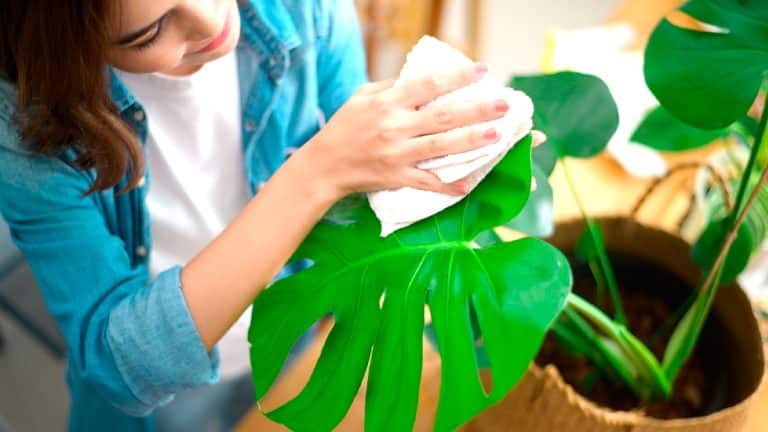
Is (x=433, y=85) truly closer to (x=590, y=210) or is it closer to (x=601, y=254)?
(x=601, y=254)

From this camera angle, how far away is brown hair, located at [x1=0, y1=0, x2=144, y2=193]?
51cm

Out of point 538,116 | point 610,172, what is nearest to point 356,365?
point 538,116

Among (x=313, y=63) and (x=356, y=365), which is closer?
(x=356, y=365)

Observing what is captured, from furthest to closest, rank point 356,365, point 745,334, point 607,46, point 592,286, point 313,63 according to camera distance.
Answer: point 607,46 < point 313,63 < point 592,286 < point 745,334 < point 356,365

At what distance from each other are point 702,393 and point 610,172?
1.17 feet

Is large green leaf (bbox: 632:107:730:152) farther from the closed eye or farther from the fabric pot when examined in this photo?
the closed eye

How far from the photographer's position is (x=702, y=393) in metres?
0.65

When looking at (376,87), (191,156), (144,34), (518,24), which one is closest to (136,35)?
(144,34)

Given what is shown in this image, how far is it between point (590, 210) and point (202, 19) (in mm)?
551

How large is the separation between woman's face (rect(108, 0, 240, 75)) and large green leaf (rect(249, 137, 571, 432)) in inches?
8.1

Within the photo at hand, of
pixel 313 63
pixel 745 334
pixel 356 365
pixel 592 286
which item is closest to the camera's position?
pixel 356 365

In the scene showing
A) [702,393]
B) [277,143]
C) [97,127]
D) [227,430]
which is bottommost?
[227,430]

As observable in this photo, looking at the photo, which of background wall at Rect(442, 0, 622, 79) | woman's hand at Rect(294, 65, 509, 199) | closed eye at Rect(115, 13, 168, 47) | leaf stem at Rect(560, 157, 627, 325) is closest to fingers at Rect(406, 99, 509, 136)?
woman's hand at Rect(294, 65, 509, 199)

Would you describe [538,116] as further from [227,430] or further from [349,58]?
[227,430]
